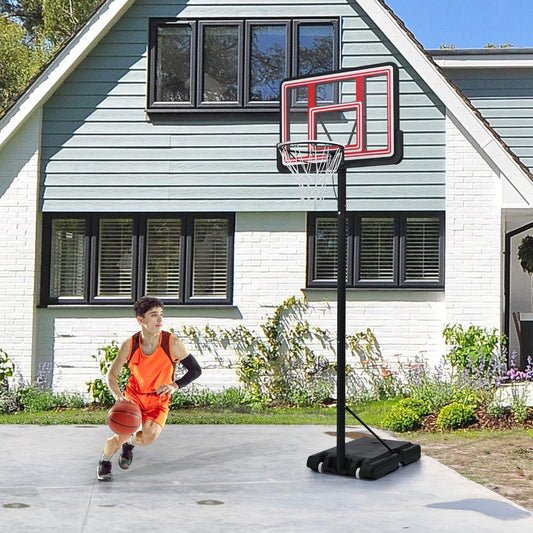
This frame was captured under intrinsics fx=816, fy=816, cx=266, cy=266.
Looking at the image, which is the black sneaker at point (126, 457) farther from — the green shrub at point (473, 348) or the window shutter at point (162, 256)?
the green shrub at point (473, 348)

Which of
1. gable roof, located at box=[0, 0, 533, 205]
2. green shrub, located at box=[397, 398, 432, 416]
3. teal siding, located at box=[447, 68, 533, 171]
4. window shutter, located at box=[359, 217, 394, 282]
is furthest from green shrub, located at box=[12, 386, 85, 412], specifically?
teal siding, located at box=[447, 68, 533, 171]

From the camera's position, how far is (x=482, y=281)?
12641 mm

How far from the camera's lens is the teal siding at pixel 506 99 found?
1493cm

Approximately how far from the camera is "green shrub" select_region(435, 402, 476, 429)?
10445mm

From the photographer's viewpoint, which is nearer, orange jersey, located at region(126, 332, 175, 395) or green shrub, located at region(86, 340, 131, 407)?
orange jersey, located at region(126, 332, 175, 395)

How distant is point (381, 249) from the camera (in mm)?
13016

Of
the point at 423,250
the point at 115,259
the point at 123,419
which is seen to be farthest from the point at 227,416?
the point at 123,419

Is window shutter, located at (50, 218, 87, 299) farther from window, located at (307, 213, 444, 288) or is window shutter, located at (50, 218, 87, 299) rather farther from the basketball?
the basketball

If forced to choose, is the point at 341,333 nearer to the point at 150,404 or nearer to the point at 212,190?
the point at 150,404

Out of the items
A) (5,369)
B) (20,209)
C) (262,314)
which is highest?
(20,209)

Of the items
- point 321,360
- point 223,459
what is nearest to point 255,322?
point 321,360

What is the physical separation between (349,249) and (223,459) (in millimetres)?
5363

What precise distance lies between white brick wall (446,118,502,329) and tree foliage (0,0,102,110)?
10.7 meters

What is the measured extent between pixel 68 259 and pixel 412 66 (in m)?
6.24
